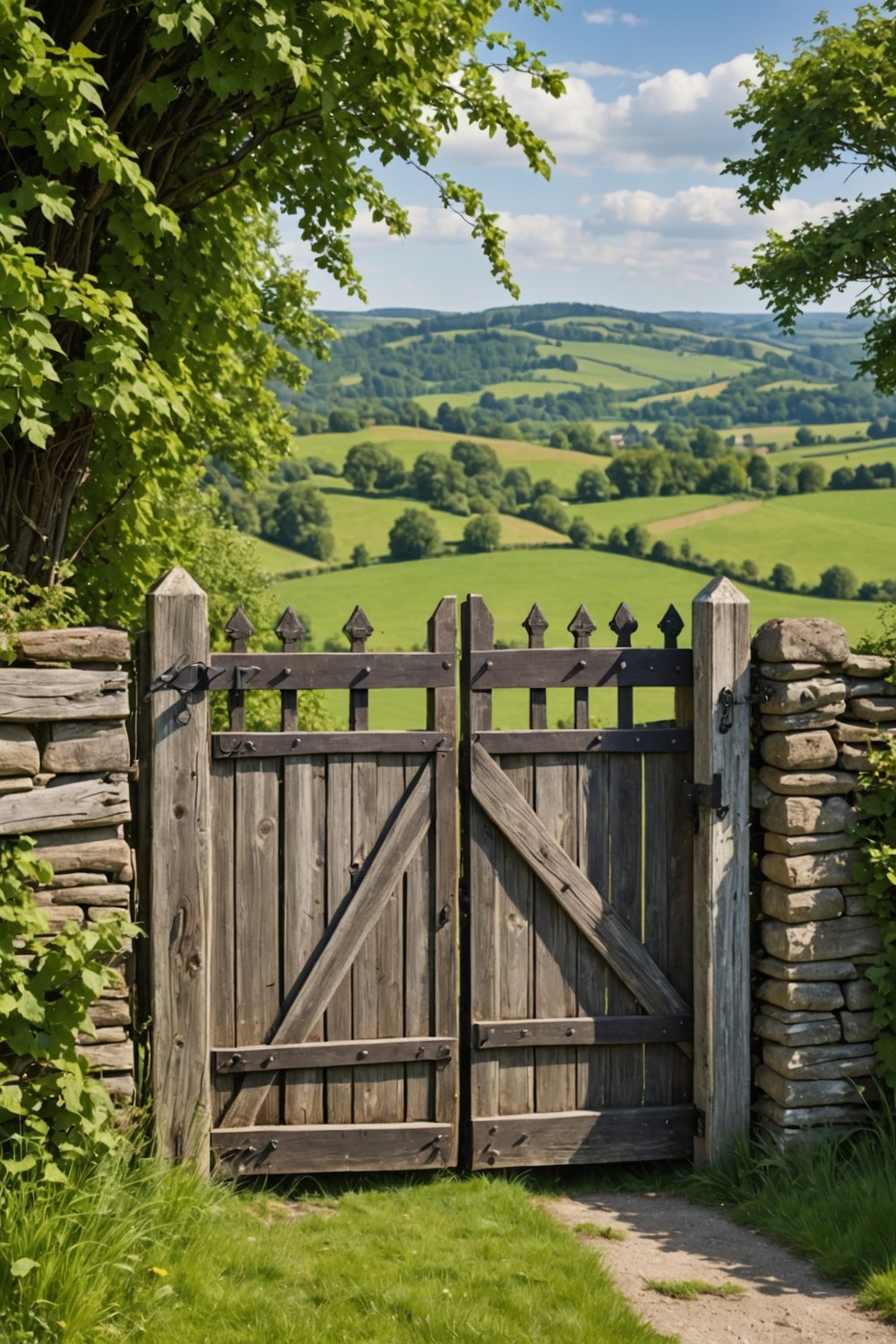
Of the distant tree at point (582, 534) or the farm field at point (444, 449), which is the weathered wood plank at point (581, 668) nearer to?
the distant tree at point (582, 534)

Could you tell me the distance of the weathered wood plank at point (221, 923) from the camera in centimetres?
533

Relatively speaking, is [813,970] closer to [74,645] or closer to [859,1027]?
[859,1027]

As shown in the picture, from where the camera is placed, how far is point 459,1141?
5695 millimetres

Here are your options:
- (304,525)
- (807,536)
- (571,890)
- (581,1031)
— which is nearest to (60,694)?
(571,890)

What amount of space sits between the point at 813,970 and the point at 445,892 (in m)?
1.60

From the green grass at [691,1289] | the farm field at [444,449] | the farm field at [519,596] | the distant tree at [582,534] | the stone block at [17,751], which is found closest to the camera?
the green grass at [691,1289]

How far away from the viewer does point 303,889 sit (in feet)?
17.8

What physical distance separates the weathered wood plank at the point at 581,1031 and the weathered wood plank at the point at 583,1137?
1.02 feet

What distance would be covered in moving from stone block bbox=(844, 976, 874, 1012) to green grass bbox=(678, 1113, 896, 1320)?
18.0 inches

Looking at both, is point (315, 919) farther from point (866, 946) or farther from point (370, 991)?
point (866, 946)

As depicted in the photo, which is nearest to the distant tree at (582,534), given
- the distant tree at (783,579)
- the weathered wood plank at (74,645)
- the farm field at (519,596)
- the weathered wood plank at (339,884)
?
the farm field at (519,596)

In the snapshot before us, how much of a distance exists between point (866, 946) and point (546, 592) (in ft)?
121

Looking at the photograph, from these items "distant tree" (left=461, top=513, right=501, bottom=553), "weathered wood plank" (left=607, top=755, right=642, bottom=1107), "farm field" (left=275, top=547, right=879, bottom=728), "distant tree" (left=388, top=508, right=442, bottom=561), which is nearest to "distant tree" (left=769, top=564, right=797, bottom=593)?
"farm field" (left=275, top=547, right=879, bottom=728)

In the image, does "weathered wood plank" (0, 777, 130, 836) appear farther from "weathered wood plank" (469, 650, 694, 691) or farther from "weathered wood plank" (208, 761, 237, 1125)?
"weathered wood plank" (469, 650, 694, 691)
